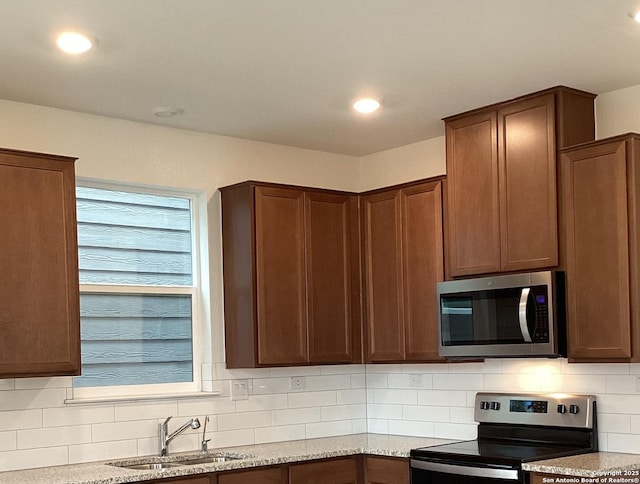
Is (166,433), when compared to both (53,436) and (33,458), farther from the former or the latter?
(33,458)

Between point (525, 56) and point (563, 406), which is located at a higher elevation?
point (525, 56)

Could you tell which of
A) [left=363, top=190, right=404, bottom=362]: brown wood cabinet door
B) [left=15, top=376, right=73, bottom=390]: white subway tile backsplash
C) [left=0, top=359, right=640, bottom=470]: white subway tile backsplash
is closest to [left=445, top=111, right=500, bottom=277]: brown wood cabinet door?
[left=363, top=190, right=404, bottom=362]: brown wood cabinet door

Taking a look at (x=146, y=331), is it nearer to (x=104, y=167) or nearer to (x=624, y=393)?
(x=104, y=167)

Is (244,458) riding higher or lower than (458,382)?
lower

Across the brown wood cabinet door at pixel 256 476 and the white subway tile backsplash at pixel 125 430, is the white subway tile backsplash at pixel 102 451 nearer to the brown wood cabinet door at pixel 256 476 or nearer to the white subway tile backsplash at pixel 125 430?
the white subway tile backsplash at pixel 125 430

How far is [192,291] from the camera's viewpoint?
5.05 m

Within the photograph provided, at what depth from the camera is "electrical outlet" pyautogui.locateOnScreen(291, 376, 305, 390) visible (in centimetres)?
531

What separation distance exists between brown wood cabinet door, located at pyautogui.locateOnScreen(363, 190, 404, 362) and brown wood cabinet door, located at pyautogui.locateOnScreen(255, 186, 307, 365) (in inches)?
18.8

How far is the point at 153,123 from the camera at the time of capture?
4.83m

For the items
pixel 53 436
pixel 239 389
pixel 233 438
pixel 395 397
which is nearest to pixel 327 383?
pixel 395 397

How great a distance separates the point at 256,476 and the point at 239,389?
79 cm

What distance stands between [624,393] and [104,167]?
2.83 metres

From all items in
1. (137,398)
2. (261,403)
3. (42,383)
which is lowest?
(261,403)

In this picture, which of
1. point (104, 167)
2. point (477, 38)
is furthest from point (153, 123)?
point (477, 38)
